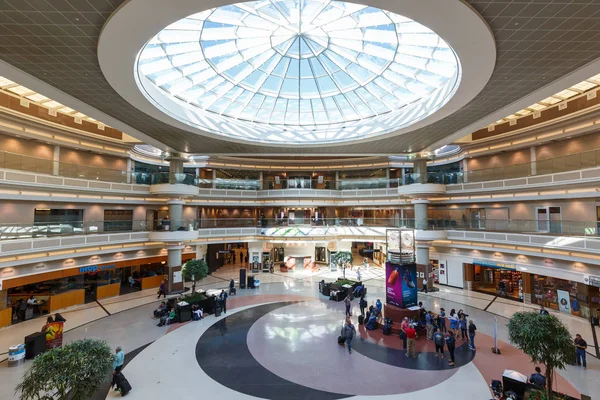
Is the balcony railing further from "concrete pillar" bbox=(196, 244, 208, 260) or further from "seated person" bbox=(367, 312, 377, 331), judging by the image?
"seated person" bbox=(367, 312, 377, 331)

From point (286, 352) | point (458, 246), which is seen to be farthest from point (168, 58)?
point (458, 246)

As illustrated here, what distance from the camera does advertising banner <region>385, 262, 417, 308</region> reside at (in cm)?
1667

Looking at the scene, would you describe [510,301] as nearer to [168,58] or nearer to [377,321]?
[377,321]

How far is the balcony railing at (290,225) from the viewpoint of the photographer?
645 inches

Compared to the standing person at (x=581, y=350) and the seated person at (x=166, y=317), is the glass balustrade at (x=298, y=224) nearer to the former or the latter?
the standing person at (x=581, y=350)

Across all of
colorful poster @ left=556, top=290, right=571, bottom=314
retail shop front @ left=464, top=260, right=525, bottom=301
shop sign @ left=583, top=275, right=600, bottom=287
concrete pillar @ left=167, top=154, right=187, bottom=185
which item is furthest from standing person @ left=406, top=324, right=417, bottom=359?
concrete pillar @ left=167, top=154, right=187, bottom=185

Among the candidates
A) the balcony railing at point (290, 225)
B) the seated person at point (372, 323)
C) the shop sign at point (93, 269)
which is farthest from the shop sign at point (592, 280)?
the shop sign at point (93, 269)

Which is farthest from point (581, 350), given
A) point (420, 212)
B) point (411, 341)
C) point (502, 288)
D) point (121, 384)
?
point (121, 384)

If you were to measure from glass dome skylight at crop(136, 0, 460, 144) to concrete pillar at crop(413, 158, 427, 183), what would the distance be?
812 centimetres

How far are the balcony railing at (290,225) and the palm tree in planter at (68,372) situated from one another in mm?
12760

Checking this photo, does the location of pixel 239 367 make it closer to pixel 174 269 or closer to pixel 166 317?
pixel 166 317

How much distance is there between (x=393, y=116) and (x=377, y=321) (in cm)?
1269

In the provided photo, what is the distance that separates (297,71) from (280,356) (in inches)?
624

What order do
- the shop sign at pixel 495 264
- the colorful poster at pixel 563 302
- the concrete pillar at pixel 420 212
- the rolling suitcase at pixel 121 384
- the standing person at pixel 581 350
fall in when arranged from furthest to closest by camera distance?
the concrete pillar at pixel 420 212
the shop sign at pixel 495 264
the colorful poster at pixel 563 302
the standing person at pixel 581 350
the rolling suitcase at pixel 121 384
